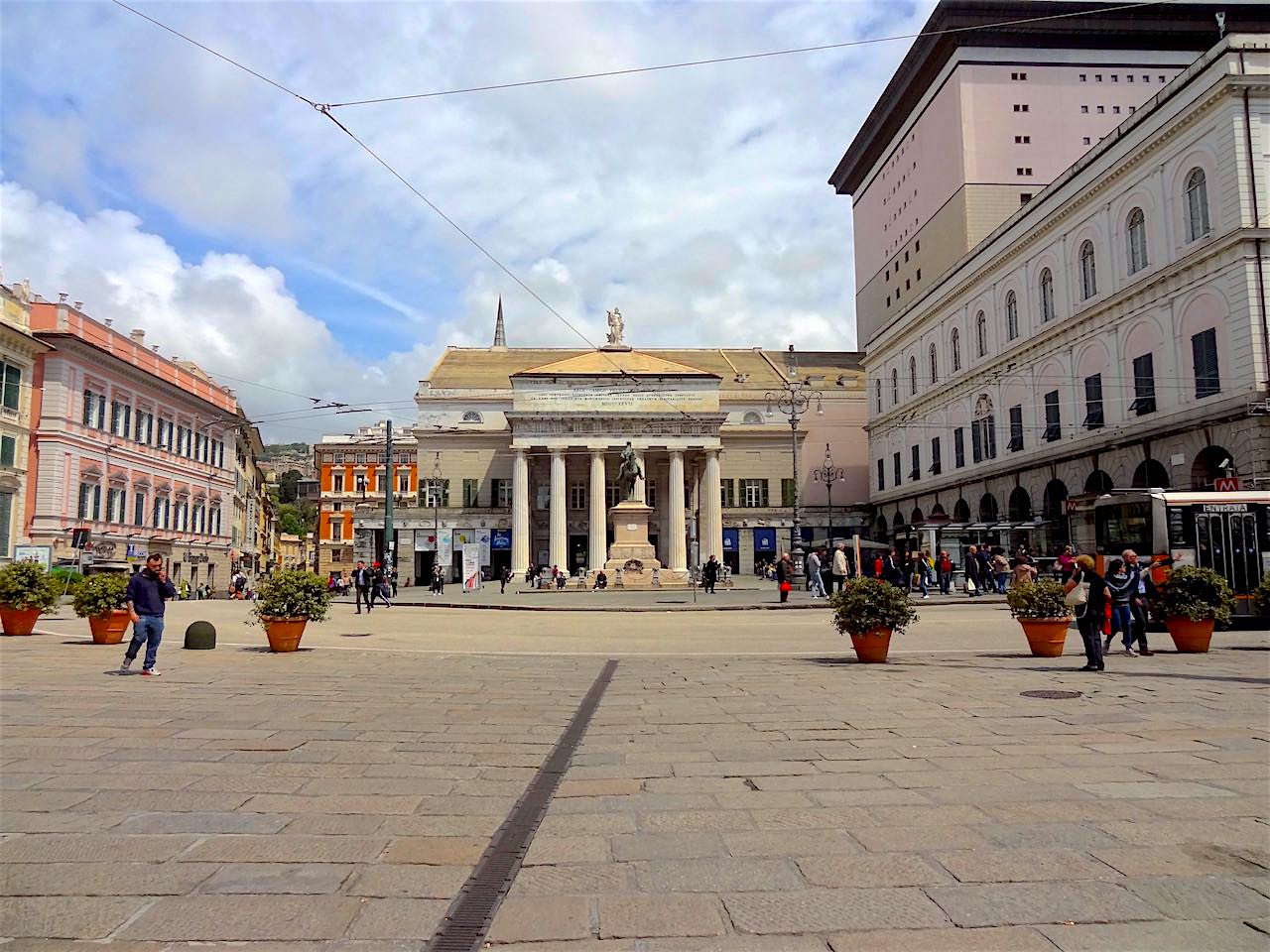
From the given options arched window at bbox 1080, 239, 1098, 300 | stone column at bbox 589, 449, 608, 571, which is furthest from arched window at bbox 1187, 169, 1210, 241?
stone column at bbox 589, 449, 608, 571

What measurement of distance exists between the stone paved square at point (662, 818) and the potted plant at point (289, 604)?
4957 mm

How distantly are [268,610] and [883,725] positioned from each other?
434 inches

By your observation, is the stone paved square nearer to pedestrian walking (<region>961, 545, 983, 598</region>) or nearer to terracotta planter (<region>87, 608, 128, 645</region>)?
terracotta planter (<region>87, 608, 128, 645</region>)

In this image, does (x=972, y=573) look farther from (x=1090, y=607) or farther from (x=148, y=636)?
(x=148, y=636)

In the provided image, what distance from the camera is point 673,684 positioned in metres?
11.4

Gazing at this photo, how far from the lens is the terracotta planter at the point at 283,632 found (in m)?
15.2

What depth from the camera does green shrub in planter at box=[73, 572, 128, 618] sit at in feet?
50.8

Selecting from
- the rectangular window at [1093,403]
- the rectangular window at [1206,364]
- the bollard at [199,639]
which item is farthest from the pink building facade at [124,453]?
the rectangular window at [1206,364]

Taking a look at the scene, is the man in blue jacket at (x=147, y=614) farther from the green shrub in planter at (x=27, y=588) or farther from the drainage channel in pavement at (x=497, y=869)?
the green shrub in planter at (x=27, y=588)

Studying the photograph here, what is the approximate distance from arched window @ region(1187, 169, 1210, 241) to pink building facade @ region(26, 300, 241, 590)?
3908 centimetres

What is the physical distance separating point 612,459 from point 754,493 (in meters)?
13.3

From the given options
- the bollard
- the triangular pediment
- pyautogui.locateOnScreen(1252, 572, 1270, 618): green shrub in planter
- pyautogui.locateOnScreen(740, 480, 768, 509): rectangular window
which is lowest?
the bollard

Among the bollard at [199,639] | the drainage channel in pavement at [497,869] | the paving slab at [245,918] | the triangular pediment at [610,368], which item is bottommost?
the drainage channel in pavement at [497,869]

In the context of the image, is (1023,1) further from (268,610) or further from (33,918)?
(33,918)
